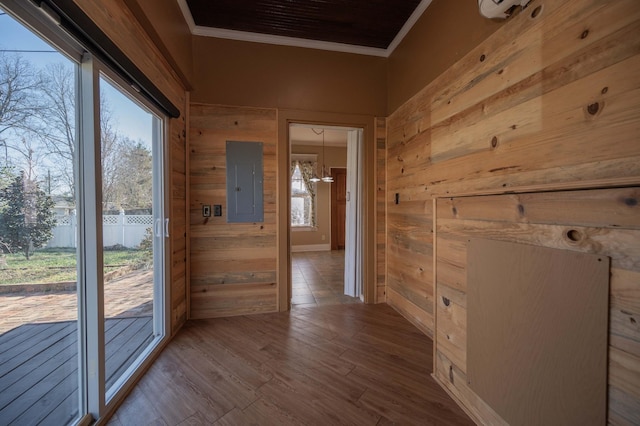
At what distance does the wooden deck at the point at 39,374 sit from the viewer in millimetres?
984

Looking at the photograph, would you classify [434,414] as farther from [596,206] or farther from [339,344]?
[596,206]

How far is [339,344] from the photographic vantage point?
206 centimetres

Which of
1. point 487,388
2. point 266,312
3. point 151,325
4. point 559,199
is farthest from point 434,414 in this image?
point 151,325

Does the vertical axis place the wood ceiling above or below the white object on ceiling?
above

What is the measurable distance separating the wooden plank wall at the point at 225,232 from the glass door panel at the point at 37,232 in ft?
4.33

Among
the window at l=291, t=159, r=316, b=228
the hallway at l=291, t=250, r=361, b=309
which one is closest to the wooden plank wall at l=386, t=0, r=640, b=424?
the hallway at l=291, t=250, r=361, b=309

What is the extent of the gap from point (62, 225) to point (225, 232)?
1482mm

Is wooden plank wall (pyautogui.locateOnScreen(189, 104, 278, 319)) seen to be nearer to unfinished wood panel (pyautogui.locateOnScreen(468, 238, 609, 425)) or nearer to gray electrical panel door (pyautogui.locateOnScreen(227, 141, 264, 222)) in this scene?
gray electrical panel door (pyautogui.locateOnScreen(227, 141, 264, 222))

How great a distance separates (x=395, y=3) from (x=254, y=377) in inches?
130

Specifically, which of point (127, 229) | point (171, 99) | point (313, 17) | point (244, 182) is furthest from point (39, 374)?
point (313, 17)

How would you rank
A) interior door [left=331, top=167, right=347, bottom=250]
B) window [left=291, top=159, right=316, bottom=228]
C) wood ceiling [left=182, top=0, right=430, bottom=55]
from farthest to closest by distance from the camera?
interior door [left=331, top=167, right=347, bottom=250] < window [left=291, top=159, right=316, bottom=228] < wood ceiling [left=182, top=0, right=430, bottom=55]

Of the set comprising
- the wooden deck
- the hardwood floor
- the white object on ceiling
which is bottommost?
the hardwood floor

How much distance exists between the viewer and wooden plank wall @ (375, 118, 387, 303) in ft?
9.52

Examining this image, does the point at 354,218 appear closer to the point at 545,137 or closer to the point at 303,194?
the point at 545,137
